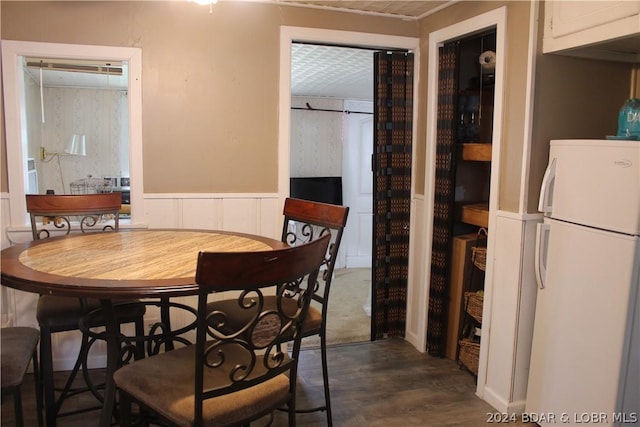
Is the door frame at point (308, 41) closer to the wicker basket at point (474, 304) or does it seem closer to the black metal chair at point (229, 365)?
the wicker basket at point (474, 304)

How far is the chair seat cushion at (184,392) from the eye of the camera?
4.66ft

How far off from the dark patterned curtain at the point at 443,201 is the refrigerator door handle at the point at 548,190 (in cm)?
76

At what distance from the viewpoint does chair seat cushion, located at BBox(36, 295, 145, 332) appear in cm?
209

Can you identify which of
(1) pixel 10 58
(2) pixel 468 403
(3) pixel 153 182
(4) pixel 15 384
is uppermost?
(1) pixel 10 58

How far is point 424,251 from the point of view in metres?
3.20

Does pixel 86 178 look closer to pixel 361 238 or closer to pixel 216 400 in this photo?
pixel 361 238

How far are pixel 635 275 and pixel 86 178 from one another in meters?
5.77

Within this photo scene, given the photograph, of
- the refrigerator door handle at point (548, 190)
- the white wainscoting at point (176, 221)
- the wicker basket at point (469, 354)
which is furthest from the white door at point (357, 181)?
the refrigerator door handle at point (548, 190)

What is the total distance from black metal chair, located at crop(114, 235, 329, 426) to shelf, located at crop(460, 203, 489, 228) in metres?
1.63

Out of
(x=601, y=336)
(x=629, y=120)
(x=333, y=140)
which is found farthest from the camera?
(x=333, y=140)

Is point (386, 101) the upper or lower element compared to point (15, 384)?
upper

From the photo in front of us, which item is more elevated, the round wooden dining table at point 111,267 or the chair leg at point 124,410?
the round wooden dining table at point 111,267

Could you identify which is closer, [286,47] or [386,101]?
[286,47]

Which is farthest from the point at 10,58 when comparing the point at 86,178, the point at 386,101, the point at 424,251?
the point at 86,178
